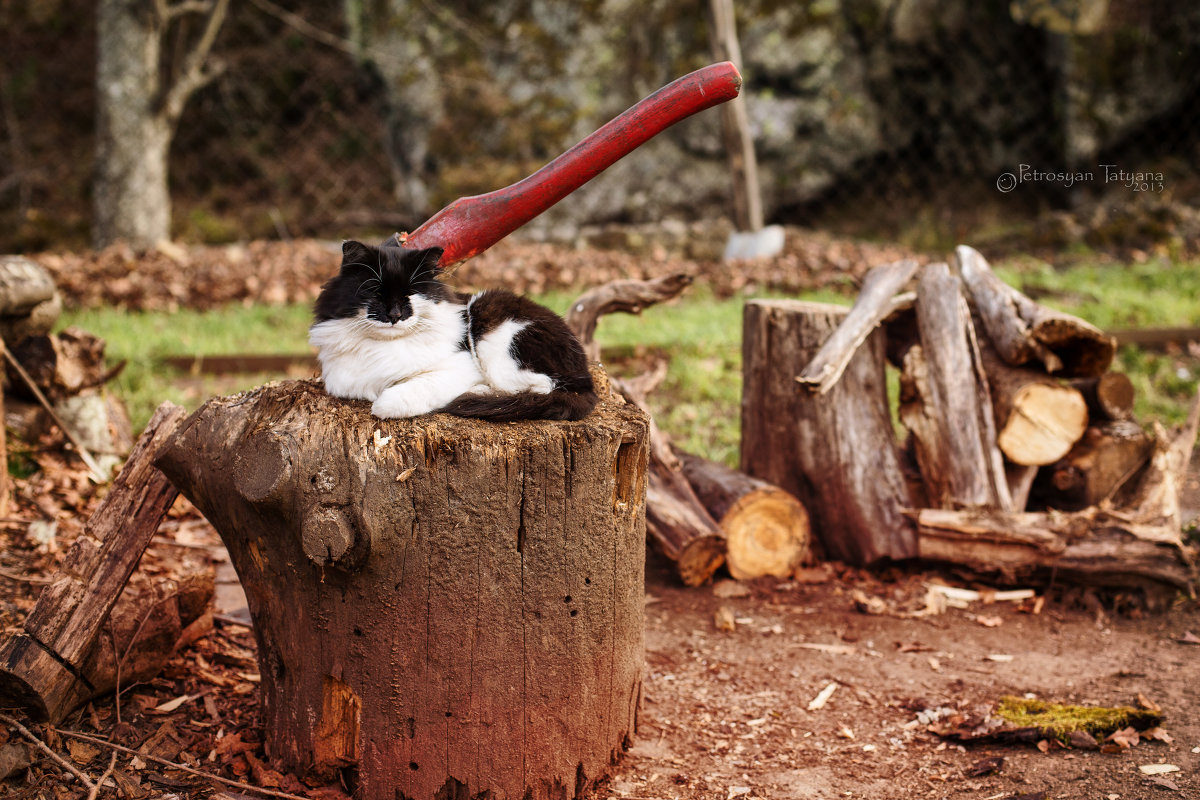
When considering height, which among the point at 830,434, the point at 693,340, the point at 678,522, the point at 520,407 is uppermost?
the point at 693,340

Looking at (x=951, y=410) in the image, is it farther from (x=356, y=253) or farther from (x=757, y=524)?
(x=356, y=253)

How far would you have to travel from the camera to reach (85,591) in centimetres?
252

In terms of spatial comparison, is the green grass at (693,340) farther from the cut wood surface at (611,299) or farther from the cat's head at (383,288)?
the cat's head at (383,288)

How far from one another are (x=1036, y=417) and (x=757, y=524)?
51.9 inches

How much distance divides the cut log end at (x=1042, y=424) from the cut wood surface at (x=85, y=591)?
3321 millimetres

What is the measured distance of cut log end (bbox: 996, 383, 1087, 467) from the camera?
392 centimetres

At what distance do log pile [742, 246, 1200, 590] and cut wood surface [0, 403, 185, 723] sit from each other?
248 centimetres

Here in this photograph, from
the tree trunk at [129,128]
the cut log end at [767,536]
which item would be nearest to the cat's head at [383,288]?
the cut log end at [767,536]

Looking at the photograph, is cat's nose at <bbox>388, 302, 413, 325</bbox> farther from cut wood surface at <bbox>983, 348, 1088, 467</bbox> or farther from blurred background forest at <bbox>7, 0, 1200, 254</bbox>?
blurred background forest at <bbox>7, 0, 1200, 254</bbox>

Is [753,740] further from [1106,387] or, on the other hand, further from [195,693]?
[1106,387]

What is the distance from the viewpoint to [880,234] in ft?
35.0

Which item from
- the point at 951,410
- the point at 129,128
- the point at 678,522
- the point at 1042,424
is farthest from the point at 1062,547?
the point at 129,128

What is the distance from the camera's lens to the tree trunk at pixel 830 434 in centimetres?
395

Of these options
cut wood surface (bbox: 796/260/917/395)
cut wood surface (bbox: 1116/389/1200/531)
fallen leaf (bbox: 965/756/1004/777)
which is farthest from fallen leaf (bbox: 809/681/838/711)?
cut wood surface (bbox: 1116/389/1200/531)
